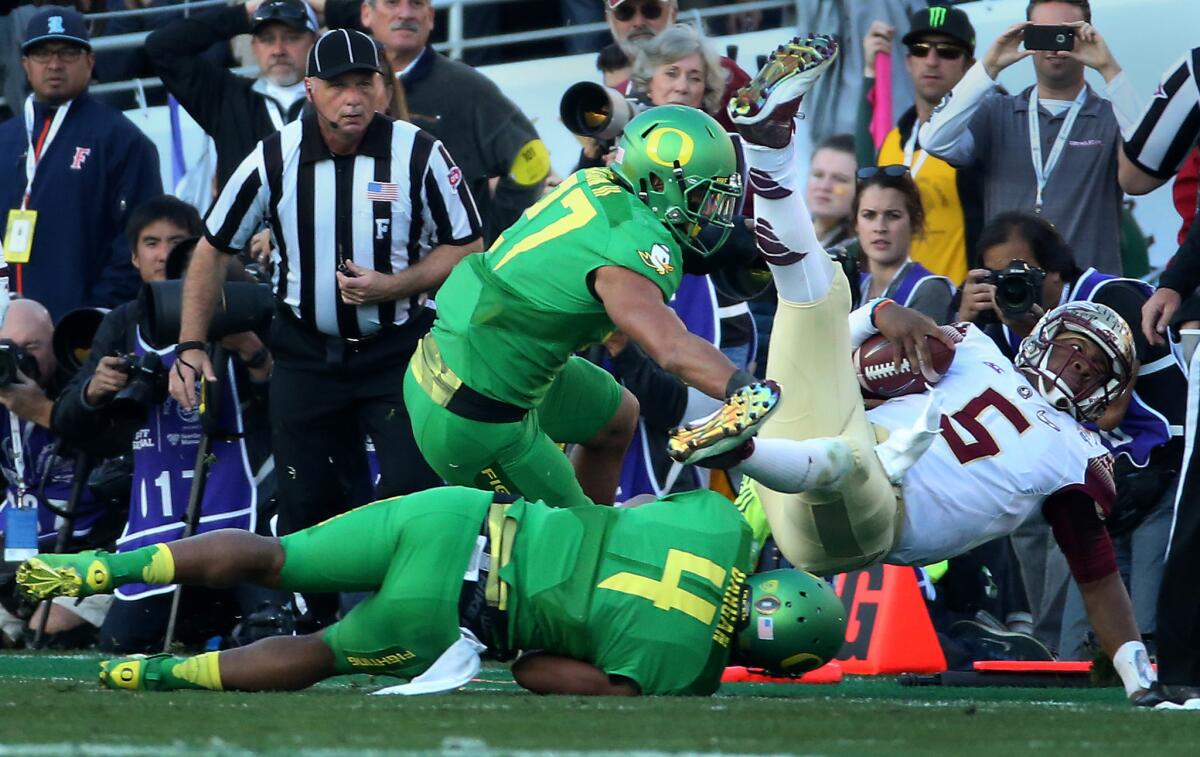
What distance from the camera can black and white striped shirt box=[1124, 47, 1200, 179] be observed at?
577 centimetres

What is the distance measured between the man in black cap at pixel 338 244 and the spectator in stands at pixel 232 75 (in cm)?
155

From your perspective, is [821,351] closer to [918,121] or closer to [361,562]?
[361,562]

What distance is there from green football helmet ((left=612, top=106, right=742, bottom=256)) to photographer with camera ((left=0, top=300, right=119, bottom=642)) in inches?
140

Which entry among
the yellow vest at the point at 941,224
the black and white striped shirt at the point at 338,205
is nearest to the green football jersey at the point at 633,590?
the black and white striped shirt at the point at 338,205

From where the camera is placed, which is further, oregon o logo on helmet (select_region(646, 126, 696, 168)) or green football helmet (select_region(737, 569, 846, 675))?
oregon o logo on helmet (select_region(646, 126, 696, 168))

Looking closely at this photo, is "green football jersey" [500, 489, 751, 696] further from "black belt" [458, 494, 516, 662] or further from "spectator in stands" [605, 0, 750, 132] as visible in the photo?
"spectator in stands" [605, 0, 750, 132]

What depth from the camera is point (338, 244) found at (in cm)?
714

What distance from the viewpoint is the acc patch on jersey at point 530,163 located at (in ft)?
27.4

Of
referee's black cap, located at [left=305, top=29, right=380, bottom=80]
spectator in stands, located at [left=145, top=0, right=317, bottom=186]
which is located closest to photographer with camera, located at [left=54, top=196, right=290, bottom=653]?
spectator in stands, located at [left=145, top=0, right=317, bottom=186]

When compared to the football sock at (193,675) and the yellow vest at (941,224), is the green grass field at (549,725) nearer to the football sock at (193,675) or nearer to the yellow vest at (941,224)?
the football sock at (193,675)

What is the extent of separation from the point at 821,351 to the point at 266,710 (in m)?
1.99

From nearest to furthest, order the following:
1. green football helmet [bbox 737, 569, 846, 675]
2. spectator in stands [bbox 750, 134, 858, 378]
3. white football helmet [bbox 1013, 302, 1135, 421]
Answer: green football helmet [bbox 737, 569, 846, 675] → white football helmet [bbox 1013, 302, 1135, 421] → spectator in stands [bbox 750, 134, 858, 378]

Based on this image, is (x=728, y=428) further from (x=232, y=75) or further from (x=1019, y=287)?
(x=232, y=75)

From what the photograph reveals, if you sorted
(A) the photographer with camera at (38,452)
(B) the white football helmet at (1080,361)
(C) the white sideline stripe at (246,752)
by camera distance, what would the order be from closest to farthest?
1. (C) the white sideline stripe at (246,752)
2. (B) the white football helmet at (1080,361)
3. (A) the photographer with camera at (38,452)
